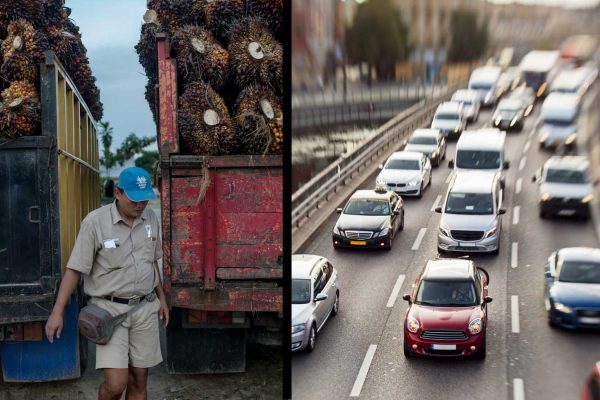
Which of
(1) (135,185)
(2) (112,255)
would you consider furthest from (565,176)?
(2) (112,255)

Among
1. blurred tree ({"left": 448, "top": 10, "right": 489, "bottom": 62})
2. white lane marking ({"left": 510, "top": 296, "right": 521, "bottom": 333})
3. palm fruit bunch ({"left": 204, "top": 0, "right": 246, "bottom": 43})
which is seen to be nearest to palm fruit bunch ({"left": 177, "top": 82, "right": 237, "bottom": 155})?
palm fruit bunch ({"left": 204, "top": 0, "right": 246, "bottom": 43})

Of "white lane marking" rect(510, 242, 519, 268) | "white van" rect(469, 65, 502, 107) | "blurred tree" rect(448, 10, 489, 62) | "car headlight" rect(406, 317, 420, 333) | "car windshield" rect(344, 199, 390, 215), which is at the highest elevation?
"blurred tree" rect(448, 10, 489, 62)

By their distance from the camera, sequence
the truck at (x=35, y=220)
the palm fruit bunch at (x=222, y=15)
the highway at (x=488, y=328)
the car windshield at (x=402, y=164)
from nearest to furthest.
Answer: the highway at (x=488, y=328) → the car windshield at (x=402, y=164) → the truck at (x=35, y=220) → the palm fruit bunch at (x=222, y=15)

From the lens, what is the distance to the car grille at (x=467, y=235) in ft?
10.3

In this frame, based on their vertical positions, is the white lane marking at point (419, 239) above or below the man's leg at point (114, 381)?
above

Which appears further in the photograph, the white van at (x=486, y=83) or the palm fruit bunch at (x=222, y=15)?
the palm fruit bunch at (x=222, y=15)

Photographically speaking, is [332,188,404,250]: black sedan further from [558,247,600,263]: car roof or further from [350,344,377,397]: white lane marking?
[558,247,600,263]: car roof

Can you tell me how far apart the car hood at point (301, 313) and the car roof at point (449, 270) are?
498 millimetres

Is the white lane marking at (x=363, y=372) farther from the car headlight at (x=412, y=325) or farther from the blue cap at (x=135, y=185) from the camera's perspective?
the blue cap at (x=135, y=185)

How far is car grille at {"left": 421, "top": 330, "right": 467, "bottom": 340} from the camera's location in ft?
10.5

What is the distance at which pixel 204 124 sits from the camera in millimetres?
6047

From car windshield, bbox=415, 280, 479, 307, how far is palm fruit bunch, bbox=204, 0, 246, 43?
3593 mm

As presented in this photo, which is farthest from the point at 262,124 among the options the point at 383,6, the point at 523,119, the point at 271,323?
the point at 523,119

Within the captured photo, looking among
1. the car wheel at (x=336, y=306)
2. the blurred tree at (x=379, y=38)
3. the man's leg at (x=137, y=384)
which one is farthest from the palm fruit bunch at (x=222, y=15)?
the car wheel at (x=336, y=306)
